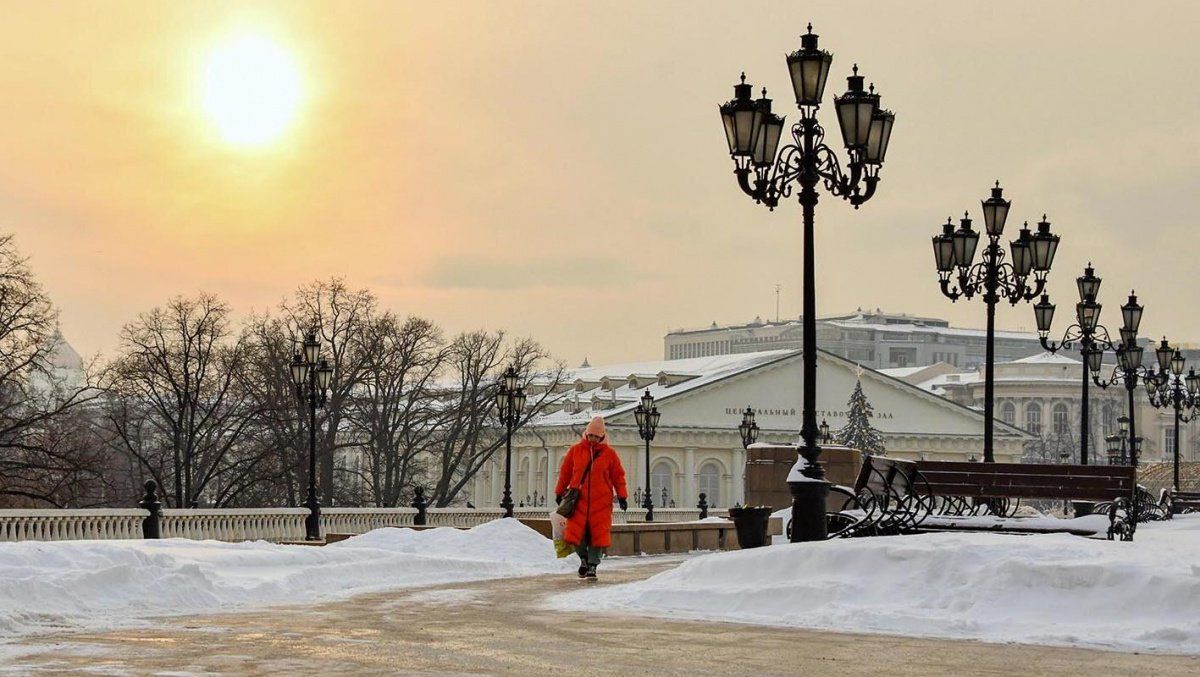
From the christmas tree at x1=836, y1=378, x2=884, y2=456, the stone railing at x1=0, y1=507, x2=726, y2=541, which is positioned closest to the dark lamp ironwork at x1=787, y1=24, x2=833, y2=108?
the stone railing at x1=0, y1=507, x2=726, y2=541

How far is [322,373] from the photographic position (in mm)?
40688

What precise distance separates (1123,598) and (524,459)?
9941 cm

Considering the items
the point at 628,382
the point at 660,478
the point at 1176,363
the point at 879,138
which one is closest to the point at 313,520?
the point at 879,138

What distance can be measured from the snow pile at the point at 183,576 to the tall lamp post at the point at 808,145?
15.5 feet

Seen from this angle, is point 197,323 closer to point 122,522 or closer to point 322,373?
point 322,373

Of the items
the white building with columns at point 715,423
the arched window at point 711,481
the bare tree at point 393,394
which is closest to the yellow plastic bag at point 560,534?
the bare tree at point 393,394

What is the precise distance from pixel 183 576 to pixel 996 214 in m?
14.5

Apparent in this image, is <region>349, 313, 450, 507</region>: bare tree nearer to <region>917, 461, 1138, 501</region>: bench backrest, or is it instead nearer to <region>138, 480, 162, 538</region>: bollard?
<region>138, 480, 162, 538</region>: bollard

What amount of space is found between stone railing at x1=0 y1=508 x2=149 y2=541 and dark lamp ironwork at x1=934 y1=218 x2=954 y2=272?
43.1ft

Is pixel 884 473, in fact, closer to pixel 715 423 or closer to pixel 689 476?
pixel 689 476

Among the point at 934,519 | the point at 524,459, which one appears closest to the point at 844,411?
the point at 524,459

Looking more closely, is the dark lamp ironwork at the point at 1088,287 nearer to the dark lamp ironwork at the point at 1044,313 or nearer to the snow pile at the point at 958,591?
the dark lamp ironwork at the point at 1044,313

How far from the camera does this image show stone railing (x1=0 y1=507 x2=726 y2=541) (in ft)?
96.2

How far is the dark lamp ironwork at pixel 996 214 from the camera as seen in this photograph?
89.2 feet
